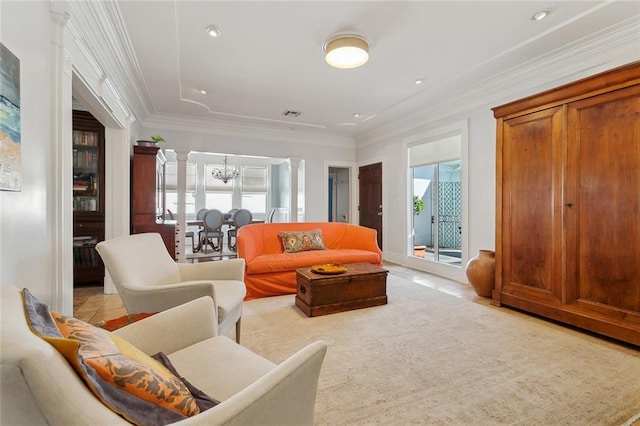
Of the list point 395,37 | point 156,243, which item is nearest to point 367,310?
point 156,243

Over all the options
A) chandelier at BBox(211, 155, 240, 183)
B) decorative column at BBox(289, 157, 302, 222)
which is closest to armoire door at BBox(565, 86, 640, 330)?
decorative column at BBox(289, 157, 302, 222)

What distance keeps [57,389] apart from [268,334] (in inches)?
83.0

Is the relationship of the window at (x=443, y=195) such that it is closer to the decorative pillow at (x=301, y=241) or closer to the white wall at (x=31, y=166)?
the decorative pillow at (x=301, y=241)

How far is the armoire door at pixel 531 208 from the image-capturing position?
8.79 feet

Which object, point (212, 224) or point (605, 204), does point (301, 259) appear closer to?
point (605, 204)

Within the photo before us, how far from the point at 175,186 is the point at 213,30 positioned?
258 inches

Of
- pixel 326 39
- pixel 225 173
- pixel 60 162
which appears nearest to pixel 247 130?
pixel 225 173

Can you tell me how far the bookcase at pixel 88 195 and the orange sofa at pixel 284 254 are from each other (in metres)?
1.89

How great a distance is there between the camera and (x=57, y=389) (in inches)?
21.3

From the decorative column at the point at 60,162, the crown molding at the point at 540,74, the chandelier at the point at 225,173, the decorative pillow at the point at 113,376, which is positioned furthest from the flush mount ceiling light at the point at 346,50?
the chandelier at the point at 225,173

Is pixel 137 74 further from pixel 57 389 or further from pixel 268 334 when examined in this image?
pixel 57 389

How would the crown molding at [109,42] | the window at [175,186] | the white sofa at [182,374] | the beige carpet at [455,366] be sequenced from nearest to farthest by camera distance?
the white sofa at [182,374] < the beige carpet at [455,366] < the crown molding at [109,42] < the window at [175,186]

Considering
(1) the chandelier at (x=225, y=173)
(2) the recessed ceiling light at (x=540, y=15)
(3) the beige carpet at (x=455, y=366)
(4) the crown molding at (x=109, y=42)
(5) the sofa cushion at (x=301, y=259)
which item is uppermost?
(2) the recessed ceiling light at (x=540, y=15)

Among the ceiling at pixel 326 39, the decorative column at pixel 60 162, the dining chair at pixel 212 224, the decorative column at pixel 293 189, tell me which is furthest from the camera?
the dining chair at pixel 212 224
